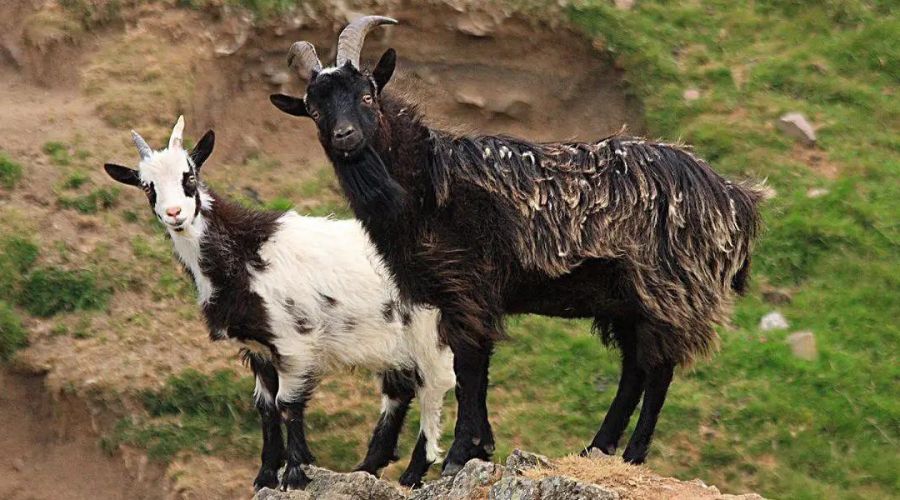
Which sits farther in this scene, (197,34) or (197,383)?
(197,34)

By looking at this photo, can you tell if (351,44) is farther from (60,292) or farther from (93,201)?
(93,201)

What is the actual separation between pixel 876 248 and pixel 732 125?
2187mm

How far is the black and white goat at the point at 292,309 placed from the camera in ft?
34.7

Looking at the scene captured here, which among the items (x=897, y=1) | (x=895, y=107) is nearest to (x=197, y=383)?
(x=895, y=107)

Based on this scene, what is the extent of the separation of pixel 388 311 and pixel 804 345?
4.55 m

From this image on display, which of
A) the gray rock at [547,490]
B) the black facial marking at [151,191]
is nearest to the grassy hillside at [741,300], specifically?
the black facial marking at [151,191]

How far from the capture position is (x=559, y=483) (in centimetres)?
839

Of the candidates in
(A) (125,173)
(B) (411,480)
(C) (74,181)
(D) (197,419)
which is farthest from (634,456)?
(C) (74,181)

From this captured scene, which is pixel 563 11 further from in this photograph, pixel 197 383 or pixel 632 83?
pixel 197 383

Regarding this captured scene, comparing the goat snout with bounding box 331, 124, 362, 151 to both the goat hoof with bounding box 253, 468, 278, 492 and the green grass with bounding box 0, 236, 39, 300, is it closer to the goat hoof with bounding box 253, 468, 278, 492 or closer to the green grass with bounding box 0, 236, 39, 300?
the goat hoof with bounding box 253, 468, 278, 492

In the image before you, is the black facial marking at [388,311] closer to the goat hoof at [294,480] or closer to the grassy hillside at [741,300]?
the grassy hillside at [741,300]

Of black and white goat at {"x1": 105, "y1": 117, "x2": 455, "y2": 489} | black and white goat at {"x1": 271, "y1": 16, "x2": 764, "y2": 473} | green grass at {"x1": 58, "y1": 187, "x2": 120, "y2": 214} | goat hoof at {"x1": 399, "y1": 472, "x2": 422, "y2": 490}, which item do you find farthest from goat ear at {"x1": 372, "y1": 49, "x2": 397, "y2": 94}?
green grass at {"x1": 58, "y1": 187, "x2": 120, "y2": 214}

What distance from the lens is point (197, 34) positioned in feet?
50.4

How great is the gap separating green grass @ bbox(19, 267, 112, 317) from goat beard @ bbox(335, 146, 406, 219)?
200 inches
